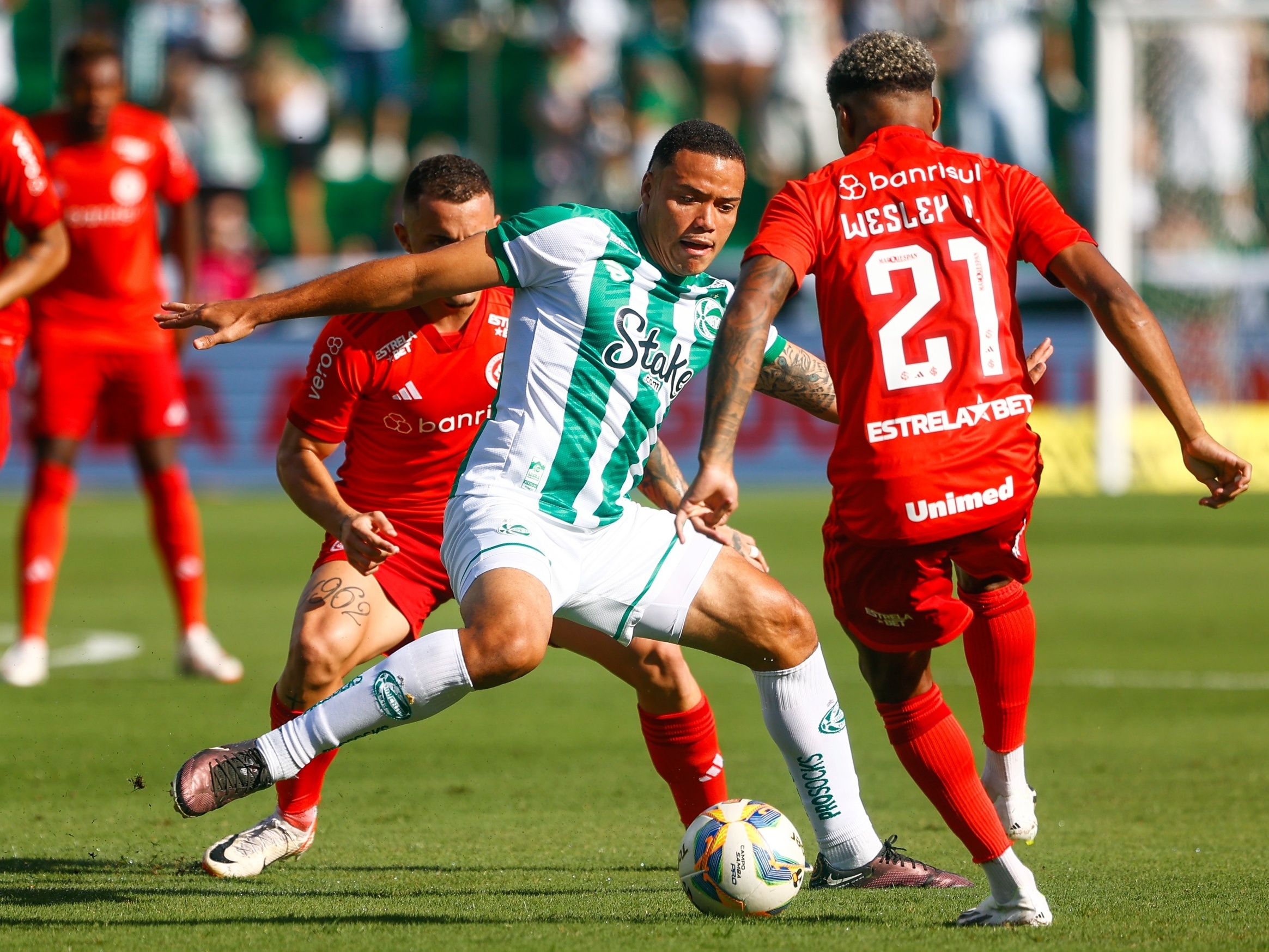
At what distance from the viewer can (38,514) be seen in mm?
8453

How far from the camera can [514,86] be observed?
67.8ft

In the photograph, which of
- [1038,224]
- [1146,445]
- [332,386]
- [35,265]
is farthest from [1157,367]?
[1146,445]

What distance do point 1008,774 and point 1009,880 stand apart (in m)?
0.96

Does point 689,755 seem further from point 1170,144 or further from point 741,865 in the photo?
point 1170,144

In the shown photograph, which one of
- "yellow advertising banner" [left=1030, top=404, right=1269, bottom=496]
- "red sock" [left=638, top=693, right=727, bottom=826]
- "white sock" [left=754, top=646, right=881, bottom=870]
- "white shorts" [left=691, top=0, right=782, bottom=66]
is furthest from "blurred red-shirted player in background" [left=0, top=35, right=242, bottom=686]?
"white shorts" [left=691, top=0, right=782, bottom=66]

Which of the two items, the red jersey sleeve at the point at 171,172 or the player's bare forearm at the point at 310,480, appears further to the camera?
the red jersey sleeve at the point at 171,172

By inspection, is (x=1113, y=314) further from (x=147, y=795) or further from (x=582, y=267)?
(x=147, y=795)

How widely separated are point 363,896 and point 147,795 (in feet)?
6.29

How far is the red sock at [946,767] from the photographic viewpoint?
4090 mm

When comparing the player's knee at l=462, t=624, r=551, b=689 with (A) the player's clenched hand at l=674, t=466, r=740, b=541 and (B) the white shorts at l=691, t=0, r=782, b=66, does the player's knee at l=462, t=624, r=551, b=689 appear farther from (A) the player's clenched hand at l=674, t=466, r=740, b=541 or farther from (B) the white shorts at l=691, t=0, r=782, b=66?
(B) the white shorts at l=691, t=0, r=782, b=66

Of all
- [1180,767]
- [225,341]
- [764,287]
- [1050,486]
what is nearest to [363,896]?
[225,341]

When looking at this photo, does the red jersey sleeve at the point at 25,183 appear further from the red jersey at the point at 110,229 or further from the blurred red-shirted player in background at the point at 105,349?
the red jersey at the point at 110,229

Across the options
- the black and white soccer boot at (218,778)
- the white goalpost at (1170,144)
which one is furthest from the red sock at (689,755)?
the white goalpost at (1170,144)

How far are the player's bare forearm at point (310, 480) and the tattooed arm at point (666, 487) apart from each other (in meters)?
0.88
